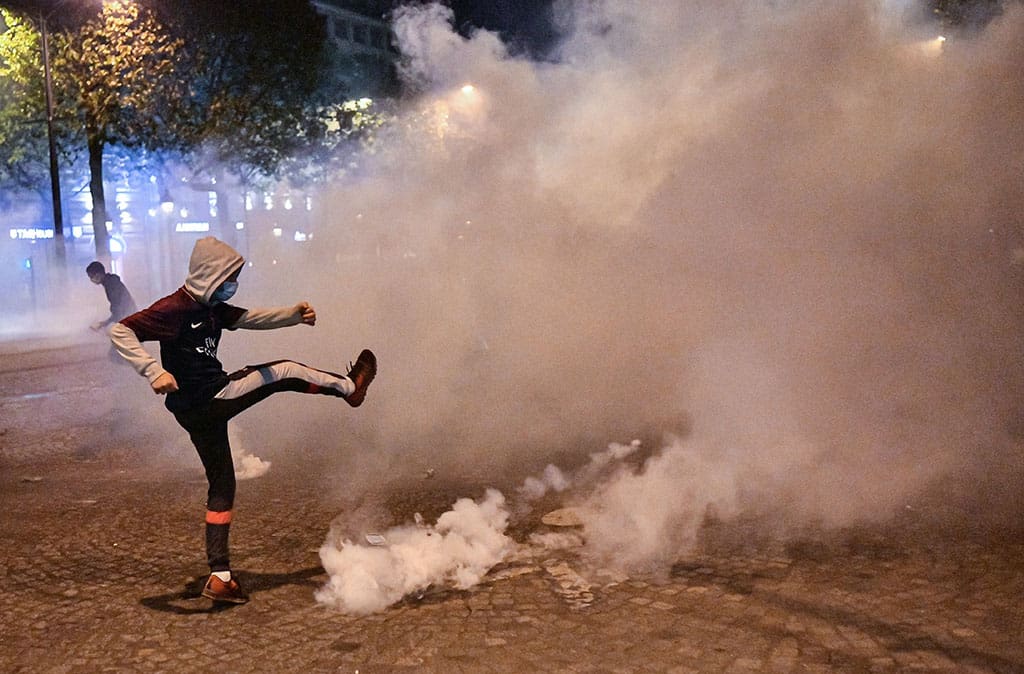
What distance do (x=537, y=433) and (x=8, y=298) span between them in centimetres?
2063

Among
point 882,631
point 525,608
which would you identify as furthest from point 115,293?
point 882,631

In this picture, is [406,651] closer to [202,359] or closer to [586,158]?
[202,359]

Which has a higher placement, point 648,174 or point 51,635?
point 648,174

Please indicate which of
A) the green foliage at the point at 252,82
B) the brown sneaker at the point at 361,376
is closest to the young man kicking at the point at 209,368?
the brown sneaker at the point at 361,376

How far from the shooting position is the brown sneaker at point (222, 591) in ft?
11.7

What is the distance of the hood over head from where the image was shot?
354 centimetres

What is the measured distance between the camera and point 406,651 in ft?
10.3

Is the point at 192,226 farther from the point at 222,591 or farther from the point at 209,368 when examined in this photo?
the point at 222,591

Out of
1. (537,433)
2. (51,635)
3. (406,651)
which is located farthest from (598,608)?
(537,433)

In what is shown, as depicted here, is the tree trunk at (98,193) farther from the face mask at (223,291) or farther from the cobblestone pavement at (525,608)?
the face mask at (223,291)

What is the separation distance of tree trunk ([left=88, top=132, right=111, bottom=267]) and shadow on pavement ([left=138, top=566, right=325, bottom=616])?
677 inches

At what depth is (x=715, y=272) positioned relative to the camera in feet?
23.8

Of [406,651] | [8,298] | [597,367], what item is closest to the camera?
[406,651]

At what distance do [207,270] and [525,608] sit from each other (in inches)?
71.7
